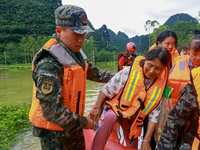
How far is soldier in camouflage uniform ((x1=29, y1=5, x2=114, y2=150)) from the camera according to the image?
1.06 metres

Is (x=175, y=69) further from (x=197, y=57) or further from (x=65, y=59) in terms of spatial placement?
(x=65, y=59)

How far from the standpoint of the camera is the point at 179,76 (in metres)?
1.79

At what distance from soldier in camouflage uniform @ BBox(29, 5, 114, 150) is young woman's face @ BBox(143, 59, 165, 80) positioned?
74 centimetres

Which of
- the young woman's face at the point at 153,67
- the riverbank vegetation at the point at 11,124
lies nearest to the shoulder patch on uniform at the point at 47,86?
the young woman's face at the point at 153,67

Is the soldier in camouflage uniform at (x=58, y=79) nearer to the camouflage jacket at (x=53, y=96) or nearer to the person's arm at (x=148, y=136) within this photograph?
the camouflage jacket at (x=53, y=96)

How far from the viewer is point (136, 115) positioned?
5.35 feet

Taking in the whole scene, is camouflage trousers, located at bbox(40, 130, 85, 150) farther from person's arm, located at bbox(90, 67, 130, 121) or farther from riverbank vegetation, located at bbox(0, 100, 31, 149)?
riverbank vegetation, located at bbox(0, 100, 31, 149)

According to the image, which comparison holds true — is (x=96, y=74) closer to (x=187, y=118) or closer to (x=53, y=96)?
(x=53, y=96)

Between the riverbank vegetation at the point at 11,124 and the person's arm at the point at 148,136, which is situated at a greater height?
the person's arm at the point at 148,136

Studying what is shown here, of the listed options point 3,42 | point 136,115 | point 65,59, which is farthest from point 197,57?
point 3,42

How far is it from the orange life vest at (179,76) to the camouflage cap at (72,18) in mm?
1277

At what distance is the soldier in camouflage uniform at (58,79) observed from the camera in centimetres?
106

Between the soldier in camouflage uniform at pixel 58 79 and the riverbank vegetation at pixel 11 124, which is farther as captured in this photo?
the riverbank vegetation at pixel 11 124

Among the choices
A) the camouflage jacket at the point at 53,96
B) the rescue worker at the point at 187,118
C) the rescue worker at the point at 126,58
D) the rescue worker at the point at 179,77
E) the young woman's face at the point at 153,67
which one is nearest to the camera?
the rescue worker at the point at 187,118
